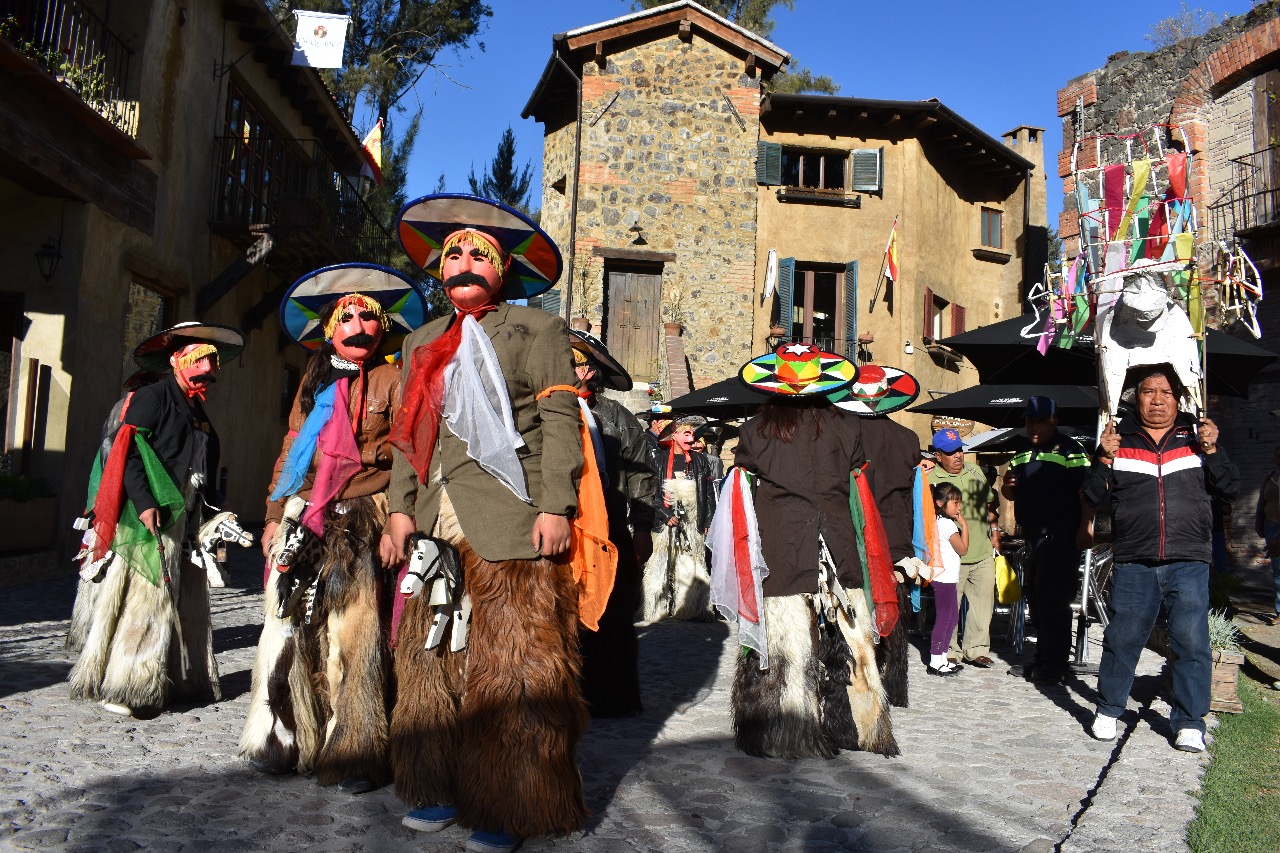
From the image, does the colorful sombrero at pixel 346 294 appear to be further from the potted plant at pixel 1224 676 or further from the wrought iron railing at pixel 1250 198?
the wrought iron railing at pixel 1250 198

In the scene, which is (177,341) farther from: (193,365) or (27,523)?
(27,523)

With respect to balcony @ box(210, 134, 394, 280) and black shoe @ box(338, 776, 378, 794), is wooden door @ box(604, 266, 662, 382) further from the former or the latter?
black shoe @ box(338, 776, 378, 794)

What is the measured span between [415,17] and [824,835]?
28870mm

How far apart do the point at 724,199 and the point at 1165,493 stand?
16.5 meters

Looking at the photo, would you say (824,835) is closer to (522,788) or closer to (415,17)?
(522,788)

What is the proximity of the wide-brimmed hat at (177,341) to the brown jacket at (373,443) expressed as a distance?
1632 millimetres

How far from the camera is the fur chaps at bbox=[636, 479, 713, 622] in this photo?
10398 mm

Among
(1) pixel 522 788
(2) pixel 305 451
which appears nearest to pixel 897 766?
(1) pixel 522 788

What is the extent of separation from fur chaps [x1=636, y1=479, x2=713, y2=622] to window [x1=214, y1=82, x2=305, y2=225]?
8402mm

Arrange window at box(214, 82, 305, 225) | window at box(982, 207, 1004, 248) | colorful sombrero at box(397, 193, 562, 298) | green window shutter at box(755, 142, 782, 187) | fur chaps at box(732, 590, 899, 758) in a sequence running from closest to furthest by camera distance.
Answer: colorful sombrero at box(397, 193, 562, 298), fur chaps at box(732, 590, 899, 758), window at box(214, 82, 305, 225), green window shutter at box(755, 142, 782, 187), window at box(982, 207, 1004, 248)

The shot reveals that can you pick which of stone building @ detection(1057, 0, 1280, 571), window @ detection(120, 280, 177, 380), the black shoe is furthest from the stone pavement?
stone building @ detection(1057, 0, 1280, 571)

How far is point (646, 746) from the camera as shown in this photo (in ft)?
16.7


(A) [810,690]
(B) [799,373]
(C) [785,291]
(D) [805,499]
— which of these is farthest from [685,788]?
(C) [785,291]

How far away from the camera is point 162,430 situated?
5469mm
